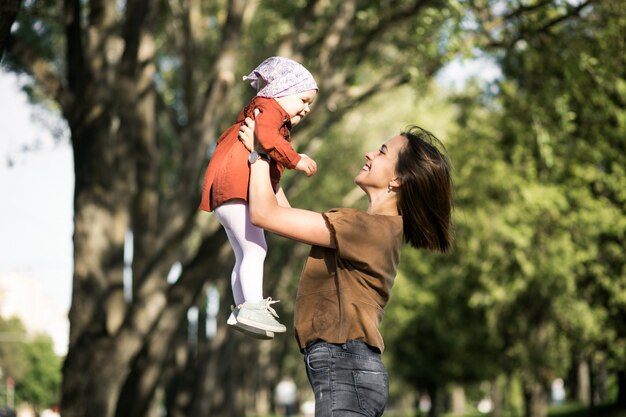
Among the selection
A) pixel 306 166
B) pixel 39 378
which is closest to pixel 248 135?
pixel 306 166

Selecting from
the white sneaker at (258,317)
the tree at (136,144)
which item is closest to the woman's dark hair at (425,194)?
the white sneaker at (258,317)

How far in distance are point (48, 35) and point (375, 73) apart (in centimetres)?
809

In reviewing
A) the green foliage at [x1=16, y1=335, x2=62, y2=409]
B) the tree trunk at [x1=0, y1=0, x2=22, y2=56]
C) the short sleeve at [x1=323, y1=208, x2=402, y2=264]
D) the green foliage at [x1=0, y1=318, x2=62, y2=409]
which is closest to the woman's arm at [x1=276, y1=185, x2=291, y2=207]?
the short sleeve at [x1=323, y1=208, x2=402, y2=264]

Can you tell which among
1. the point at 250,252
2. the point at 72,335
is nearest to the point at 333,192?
the point at 72,335

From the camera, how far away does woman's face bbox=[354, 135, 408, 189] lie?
13.8 feet

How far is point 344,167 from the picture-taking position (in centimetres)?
3156

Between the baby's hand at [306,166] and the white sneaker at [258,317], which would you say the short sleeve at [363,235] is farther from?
the white sneaker at [258,317]

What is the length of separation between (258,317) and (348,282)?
345 millimetres

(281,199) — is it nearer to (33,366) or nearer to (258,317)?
(258,317)

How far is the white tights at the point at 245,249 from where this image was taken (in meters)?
4.06

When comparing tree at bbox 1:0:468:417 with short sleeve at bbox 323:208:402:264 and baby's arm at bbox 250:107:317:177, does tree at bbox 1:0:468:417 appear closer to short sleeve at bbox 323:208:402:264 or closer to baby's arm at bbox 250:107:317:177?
baby's arm at bbox 250:107:317:177

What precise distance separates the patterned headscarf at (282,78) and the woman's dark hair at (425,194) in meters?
0.45

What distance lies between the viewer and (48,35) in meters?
18.5

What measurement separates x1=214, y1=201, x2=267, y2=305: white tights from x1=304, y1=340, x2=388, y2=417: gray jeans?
378mm
